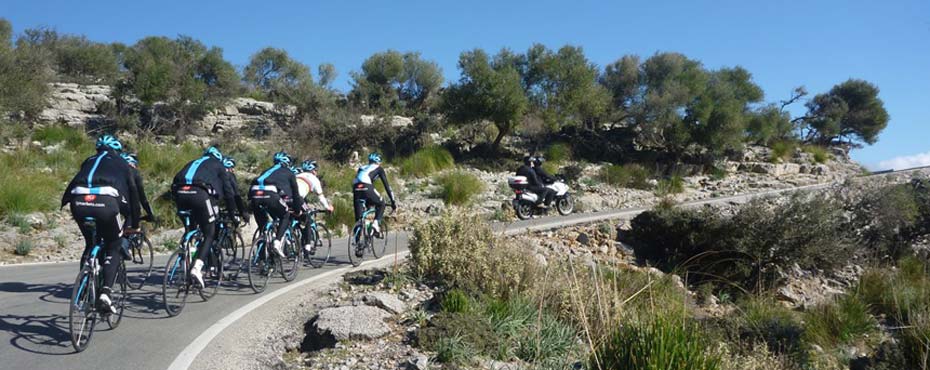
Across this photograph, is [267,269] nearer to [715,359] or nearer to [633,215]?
[715,359]

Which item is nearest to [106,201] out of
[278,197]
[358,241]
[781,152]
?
[278,197]

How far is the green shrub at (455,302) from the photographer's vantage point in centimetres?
733

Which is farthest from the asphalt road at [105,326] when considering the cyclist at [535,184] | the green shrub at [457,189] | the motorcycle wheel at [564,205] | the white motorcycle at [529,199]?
the green shrub at [457,189]

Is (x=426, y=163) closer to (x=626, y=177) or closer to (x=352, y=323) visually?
(x=626, y=177)

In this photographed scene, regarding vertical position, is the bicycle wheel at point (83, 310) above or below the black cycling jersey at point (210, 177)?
below

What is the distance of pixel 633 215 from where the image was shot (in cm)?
2022

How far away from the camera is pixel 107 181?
6.14 meters

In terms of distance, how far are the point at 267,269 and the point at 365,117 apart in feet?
92.7

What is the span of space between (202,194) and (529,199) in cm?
1262

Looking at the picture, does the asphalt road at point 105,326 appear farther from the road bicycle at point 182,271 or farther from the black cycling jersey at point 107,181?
the black cycling jersey at point 107,181

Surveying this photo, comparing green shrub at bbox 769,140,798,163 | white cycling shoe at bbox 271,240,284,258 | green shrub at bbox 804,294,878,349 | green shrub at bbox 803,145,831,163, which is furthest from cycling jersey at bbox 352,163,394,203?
green shrub at bbox 803,145,831,163

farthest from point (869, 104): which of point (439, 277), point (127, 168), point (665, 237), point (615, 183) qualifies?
point (127, 168)

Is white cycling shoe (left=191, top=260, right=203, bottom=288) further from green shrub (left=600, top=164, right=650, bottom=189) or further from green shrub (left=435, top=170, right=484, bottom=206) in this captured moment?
green shrub (left=600, top=164, right=650, bottom=189)

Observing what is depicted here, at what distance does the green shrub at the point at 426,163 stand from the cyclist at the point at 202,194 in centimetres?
2023
